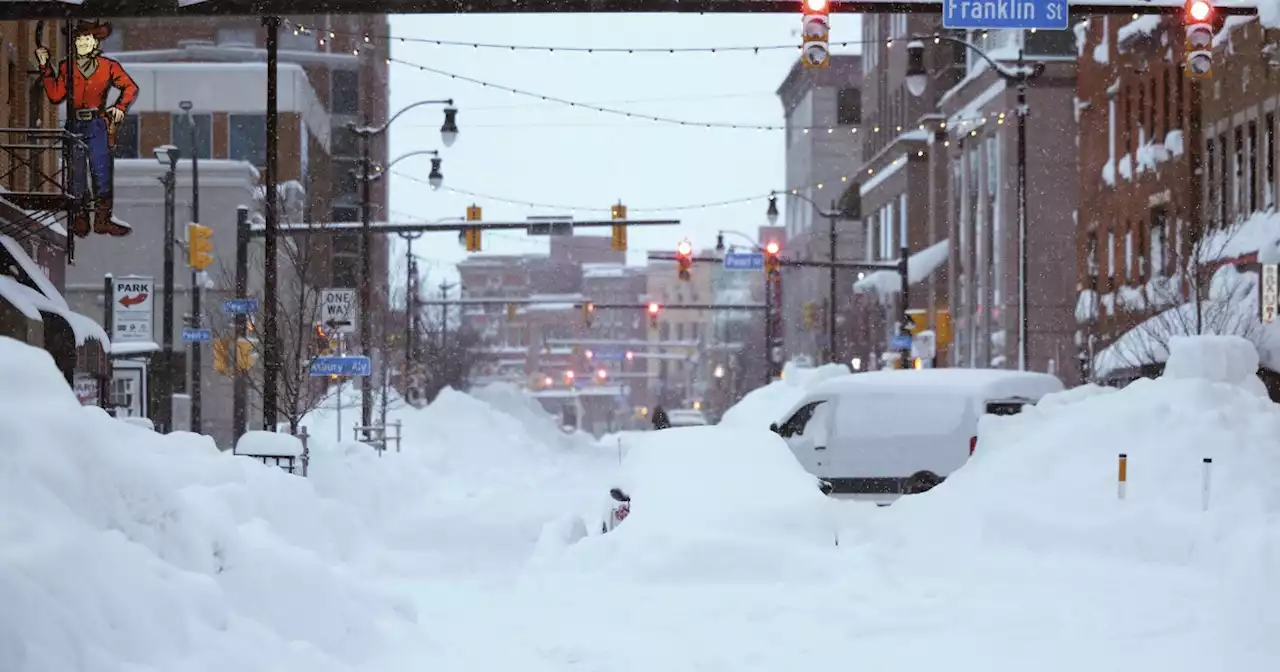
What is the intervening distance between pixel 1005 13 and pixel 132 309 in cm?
1753

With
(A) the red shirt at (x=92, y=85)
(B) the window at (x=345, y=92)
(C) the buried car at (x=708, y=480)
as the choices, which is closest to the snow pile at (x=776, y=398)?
(A) the red shirt at (x=92, y=85)

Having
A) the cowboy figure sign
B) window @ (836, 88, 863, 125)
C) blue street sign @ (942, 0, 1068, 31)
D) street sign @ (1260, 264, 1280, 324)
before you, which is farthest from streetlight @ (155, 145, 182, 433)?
window @ (836, 88, 863, 125)

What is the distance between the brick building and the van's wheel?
447 inches

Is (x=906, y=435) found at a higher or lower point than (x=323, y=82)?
lower

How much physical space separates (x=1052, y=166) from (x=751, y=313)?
253ft

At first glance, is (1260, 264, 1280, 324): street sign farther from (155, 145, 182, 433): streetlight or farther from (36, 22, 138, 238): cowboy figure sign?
(36, 22, 138, 238): cowboy figure sign

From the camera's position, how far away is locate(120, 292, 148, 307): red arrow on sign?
30297 mm

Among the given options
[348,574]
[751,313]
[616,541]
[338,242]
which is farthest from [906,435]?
[751,313]

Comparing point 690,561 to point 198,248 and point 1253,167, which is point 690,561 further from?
point 1253,167

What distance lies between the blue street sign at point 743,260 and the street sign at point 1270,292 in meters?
20.5

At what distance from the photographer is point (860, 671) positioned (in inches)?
409

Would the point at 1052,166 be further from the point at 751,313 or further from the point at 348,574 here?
the point at 751,313

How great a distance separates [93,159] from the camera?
25.4 metres

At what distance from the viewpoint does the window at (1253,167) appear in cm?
3812
